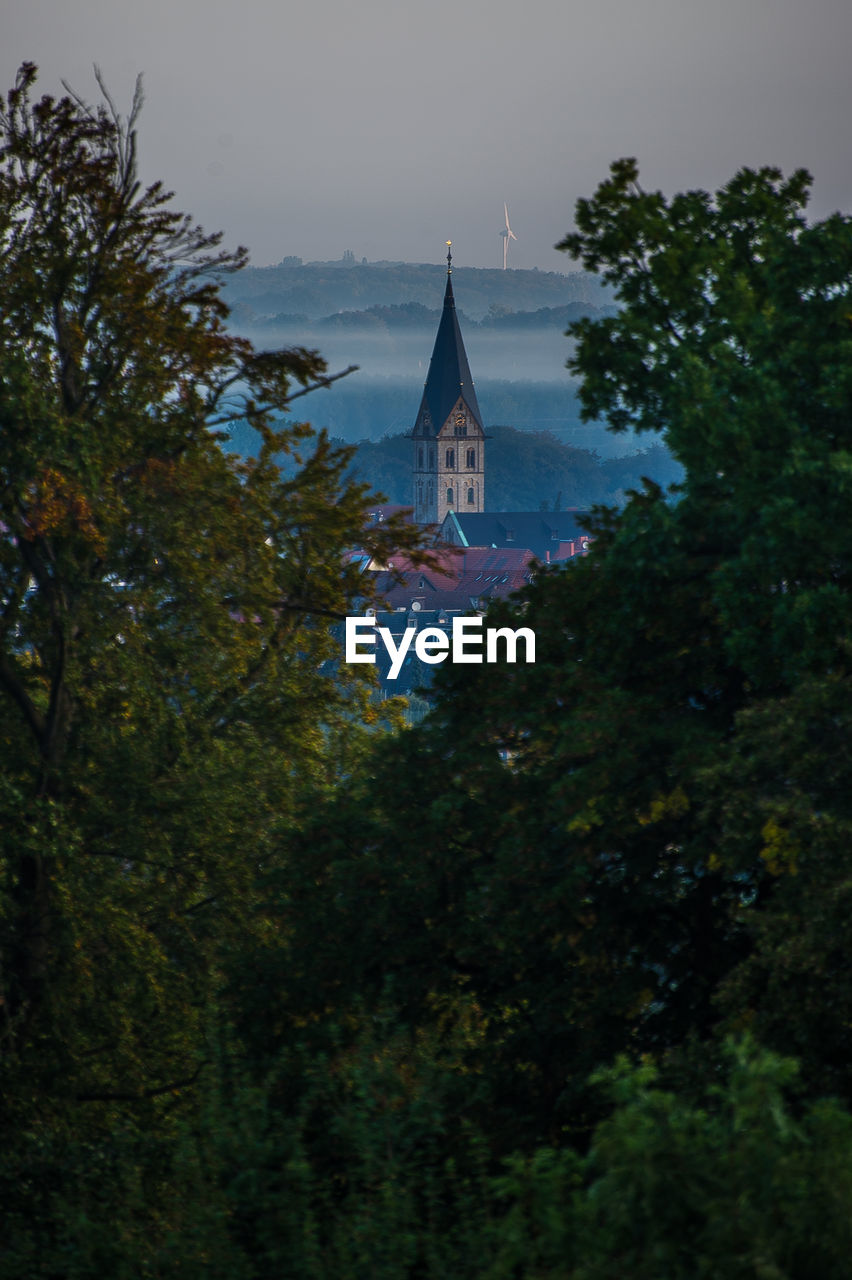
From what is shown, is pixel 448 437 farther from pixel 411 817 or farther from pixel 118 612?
pixel 411 817

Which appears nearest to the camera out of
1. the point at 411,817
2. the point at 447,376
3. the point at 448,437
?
the point at 411,817

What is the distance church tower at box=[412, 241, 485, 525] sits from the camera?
512ft

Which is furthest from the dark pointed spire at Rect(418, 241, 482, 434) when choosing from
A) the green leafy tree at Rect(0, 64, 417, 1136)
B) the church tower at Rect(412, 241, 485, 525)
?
the green leafy tree at Rect(0, 64, 417, 1136)

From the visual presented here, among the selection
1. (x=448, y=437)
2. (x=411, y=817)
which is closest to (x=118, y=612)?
(x=411, y=817)

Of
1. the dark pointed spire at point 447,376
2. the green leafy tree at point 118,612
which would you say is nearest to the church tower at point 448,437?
the dark pointed spire at point 447,376

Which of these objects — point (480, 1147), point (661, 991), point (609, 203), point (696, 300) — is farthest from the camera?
point (609, 203)

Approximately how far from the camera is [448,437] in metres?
165

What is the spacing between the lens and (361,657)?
2128 cm

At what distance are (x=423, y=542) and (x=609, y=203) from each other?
5565 millimetres

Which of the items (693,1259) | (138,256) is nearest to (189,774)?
(138,256)

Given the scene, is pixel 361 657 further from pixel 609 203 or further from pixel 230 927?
pixel 609 203

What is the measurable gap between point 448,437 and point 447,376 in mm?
8898

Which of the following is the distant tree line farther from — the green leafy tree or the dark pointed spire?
the dark pointed spire

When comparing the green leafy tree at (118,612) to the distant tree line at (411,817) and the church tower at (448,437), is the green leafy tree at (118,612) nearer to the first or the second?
the distant tree line at (411,817)
